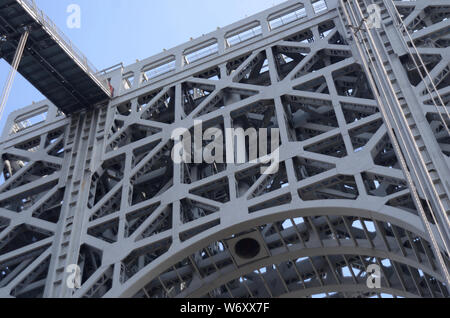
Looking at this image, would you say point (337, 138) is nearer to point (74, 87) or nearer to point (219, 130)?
point (219, 130)

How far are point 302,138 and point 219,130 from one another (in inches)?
131

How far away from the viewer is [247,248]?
23.3 meters

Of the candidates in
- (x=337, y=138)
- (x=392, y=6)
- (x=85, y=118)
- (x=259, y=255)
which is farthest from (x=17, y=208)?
(x=392, y=6)

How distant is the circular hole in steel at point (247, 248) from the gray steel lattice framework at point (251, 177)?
4.2 inches

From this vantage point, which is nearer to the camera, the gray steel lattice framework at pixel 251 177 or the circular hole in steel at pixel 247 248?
the gray steel lattice framework at pixel 251 177

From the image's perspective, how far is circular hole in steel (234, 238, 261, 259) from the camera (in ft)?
75.9

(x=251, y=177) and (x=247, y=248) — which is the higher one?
(x=251, y=177)

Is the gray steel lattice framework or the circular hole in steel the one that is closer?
the gray steel lattice framework

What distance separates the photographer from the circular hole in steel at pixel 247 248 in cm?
2314

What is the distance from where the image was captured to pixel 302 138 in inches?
1037

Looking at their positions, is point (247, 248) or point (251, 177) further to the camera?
point (251, 177)

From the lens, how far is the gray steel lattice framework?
2164 cm

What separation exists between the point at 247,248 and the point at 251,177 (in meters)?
3.99

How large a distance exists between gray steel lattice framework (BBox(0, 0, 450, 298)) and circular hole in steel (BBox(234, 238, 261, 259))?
0.11 m
